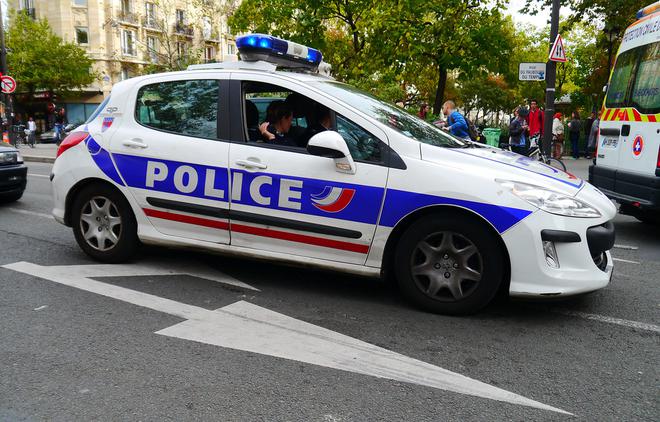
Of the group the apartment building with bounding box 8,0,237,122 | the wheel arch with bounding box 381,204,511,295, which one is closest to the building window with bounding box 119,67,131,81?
the apartment building with bounding box 8,0,237,122

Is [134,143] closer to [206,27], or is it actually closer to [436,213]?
[436,213]

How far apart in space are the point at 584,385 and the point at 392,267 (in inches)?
61.2

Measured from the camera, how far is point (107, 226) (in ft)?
15.9

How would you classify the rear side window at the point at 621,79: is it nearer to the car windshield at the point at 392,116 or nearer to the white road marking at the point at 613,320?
the car windshield at the point at 392,116

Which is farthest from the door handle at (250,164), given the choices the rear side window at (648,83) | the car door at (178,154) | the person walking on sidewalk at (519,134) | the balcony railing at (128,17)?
the balcony railing at (128,17)

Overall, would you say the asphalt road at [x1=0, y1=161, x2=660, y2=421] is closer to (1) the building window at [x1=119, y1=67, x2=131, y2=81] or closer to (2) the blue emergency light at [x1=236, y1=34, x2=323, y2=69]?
(2) the blue emergency light at [x1=236, y1=34, x2=323, y2=69]

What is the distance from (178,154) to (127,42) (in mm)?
46684

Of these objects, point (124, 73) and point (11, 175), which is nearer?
point (11, 175)

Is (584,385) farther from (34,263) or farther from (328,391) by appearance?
(34,263)

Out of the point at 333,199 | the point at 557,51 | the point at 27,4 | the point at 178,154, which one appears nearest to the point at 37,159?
the point at 557,51

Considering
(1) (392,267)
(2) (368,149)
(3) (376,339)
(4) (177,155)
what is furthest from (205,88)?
(3) (376,339)

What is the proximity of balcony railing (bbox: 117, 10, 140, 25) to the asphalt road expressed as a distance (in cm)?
4606

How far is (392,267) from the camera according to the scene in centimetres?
410

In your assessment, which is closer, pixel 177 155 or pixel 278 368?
pixel 278 368
